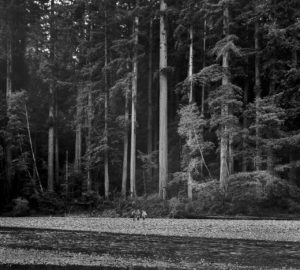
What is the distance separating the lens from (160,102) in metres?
30.2

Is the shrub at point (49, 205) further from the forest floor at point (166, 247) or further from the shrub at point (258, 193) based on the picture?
the forest floor at point (166, 247)

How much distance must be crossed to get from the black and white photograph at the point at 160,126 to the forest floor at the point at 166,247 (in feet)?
0.23

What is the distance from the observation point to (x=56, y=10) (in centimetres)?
3609

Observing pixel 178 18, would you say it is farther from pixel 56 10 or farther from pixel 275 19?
pixel 56 10

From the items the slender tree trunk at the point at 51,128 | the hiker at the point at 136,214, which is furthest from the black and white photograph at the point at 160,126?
the slender tree trunk at the point at 51,128

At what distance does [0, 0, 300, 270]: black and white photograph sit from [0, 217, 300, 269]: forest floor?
7 cm

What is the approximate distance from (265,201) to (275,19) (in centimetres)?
1134

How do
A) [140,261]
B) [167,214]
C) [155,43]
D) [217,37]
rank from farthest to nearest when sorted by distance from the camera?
1. [155,43]
2. [217,37]
3. [167,214]
4. [140,261]

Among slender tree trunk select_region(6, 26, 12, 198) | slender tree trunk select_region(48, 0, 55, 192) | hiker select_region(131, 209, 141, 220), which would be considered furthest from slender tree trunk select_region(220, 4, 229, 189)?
slender tree trunk select_region(6, 26, 12, 198)

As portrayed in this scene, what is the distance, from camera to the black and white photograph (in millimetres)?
17359

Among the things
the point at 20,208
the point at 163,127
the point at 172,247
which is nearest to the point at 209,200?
the point at 163,127

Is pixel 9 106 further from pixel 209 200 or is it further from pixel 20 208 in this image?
pixel 209 200

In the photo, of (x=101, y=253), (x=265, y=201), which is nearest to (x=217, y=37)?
(x=265, y=201)

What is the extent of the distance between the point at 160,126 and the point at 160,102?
66.9 inches
